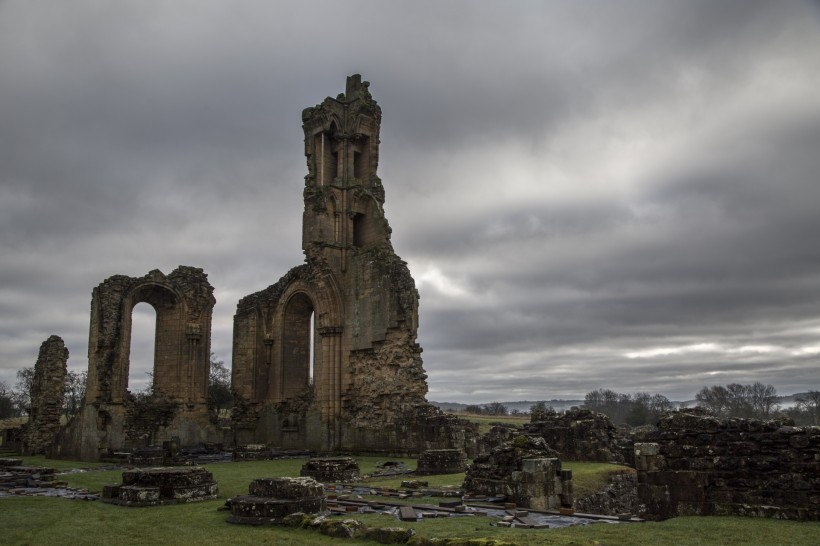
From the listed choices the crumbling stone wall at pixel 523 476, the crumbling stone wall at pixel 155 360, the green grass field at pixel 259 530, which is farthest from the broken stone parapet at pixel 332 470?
the crumbling stone wall at pixel 155 360

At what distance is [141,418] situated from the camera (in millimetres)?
25859

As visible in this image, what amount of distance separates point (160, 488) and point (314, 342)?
52.7ft

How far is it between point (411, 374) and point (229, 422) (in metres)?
10.9

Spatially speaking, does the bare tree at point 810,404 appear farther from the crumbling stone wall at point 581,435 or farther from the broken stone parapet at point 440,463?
the broken stone parapet at point 440,463

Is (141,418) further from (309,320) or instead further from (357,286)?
(357,286)

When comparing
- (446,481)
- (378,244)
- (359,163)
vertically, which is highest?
(359,163)

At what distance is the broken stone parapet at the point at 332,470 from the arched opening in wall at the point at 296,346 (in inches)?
548

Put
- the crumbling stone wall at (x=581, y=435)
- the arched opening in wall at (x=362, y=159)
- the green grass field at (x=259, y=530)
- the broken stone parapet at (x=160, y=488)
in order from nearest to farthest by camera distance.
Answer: the green grass field at (x=259, y=530) → the broken stone parapet at (x=160, y=488) → the crumbling stone wall at (x=581, y=435) → the arched opening in wall at (x=362, y=159)

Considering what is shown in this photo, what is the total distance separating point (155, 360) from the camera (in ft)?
93.5

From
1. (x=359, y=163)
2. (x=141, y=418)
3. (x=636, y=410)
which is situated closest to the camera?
(x=141, y=418)

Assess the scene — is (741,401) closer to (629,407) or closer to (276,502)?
(629,407)

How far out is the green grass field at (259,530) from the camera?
721 cm

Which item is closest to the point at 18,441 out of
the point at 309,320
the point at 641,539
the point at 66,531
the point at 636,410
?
the point at 309,320

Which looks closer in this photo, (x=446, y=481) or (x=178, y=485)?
(x=178, y=485)
